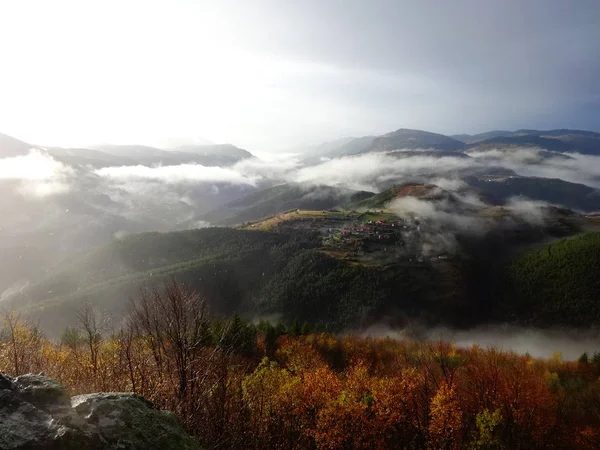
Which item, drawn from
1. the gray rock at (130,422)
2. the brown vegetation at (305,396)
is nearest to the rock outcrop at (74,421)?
the gray rock at (130,422)

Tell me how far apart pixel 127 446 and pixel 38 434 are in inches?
75.6

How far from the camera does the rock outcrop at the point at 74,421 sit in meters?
7.90

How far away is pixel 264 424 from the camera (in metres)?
29.2

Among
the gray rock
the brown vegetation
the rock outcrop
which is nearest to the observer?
the rock outcrop

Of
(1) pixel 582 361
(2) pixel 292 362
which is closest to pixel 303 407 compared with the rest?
(2) pixel 292 362

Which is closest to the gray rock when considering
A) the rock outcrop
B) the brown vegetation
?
the rock outcrop

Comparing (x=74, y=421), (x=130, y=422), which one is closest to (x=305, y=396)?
(x=130, y=422)

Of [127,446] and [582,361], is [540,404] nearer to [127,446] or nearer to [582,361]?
[582,361]

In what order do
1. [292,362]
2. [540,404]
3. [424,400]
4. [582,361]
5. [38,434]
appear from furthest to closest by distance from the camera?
[582,361], [292,362], [540,404], [424,400], [38,434]

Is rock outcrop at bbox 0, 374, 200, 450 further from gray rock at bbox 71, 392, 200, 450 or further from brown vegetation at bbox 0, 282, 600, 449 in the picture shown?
brown vegetation at bbox 0, 282, 600, 449

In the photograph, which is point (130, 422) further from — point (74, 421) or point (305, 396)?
point (305, 396)

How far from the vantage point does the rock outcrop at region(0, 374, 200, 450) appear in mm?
7898

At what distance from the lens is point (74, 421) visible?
8.54 m

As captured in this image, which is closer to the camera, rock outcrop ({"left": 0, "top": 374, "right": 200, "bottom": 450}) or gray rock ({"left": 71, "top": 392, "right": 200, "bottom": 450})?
rock outcrop ({"left": 0, "top": 374, "right": 200, "bottom": 450})
